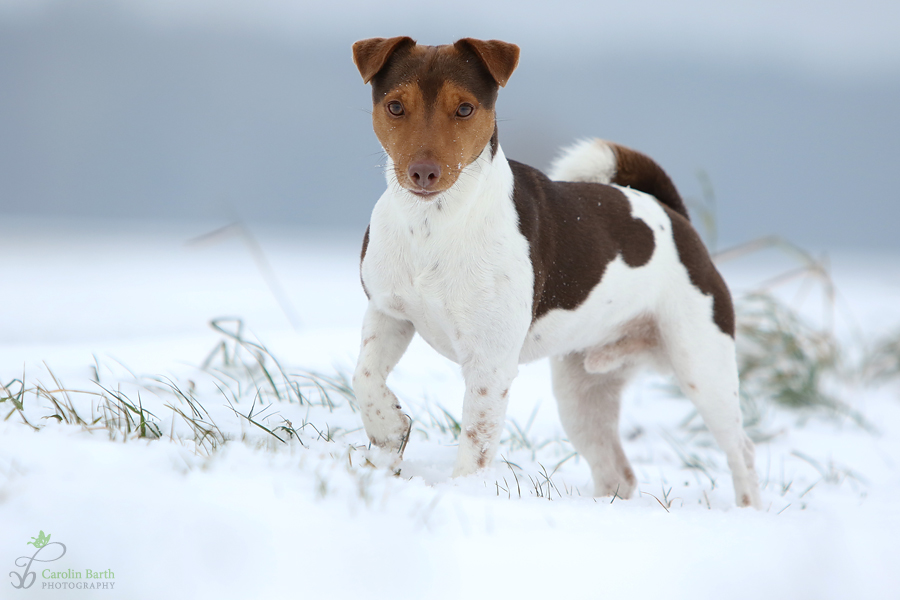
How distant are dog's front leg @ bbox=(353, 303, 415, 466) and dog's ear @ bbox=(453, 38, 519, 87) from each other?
0.88 meters

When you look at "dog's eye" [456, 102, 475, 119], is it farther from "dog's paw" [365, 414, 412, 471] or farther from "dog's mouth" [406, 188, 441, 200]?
"dog's paw" [365, 414, 412, 471]

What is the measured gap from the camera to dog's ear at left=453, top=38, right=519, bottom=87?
7.43ft

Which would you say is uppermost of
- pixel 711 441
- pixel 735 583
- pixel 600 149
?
pixel 600 149

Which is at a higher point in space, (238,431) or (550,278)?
(550,278)

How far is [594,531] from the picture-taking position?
1823mm

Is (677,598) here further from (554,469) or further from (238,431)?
(554,469)

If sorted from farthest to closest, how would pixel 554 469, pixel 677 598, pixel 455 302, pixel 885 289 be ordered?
pixel 885 289, pixel 554 469, pixel 455 302, pixel 677 598

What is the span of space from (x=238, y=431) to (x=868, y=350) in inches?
221

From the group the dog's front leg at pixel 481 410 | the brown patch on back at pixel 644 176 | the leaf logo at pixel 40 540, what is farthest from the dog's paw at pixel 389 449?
the brown patch on back at pixel 644 176

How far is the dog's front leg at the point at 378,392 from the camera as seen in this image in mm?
2416

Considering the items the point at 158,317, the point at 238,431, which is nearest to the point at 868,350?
the point at 238,431

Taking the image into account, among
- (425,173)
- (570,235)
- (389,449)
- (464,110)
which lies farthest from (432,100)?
(389,449)

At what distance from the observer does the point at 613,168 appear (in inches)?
133

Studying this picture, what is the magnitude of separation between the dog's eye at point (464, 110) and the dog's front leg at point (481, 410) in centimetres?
78
